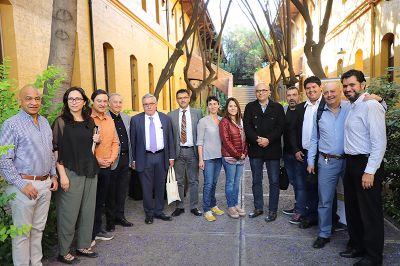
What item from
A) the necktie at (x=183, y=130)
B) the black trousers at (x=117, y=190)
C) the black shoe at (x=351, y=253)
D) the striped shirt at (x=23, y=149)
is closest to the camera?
the striped shirt at (x=23, y=149)

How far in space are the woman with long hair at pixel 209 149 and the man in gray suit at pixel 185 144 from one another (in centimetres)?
19

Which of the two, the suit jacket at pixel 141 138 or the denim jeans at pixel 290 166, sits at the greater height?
the suit jacket at pixel 141 138

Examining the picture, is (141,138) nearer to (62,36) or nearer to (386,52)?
(62,36)

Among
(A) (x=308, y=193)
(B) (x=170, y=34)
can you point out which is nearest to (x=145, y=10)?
(B) (x=170, y=34)

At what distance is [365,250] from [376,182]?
0.82 metres

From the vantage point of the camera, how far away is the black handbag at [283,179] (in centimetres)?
539

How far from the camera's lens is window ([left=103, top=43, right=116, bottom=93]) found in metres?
11.3

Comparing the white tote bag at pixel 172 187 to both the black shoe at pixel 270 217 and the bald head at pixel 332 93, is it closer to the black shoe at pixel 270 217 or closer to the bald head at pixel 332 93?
the black shoe at pixel 270 217

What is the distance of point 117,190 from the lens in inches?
198

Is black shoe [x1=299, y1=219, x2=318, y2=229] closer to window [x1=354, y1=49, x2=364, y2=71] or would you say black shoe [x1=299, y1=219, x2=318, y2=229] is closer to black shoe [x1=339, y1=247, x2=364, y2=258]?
black shoe [x1=339, y1=247, x2=364, y2=258]

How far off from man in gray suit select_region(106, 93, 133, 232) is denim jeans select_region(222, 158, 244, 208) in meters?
1.47

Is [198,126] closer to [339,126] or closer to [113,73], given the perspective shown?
[339,126]

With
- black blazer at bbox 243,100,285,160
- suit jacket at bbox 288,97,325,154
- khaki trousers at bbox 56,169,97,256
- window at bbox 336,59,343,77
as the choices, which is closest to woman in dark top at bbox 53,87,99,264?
khaki trousers at bbox 56,169,97,256

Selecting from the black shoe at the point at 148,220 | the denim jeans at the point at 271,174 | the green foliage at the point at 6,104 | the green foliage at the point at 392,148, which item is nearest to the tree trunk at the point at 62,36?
the green foliage at the point at 6,104
